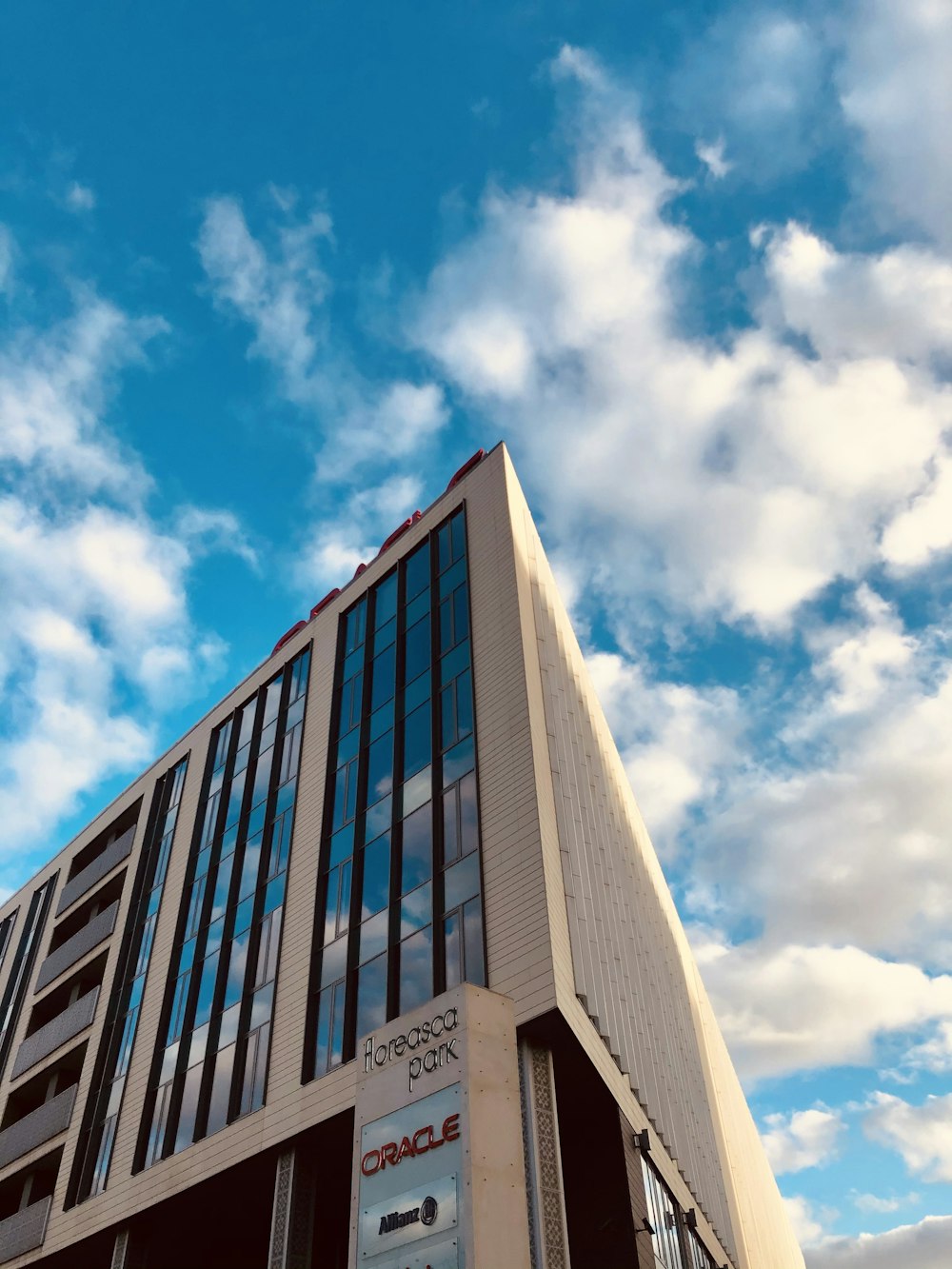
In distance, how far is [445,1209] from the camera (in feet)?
50.2

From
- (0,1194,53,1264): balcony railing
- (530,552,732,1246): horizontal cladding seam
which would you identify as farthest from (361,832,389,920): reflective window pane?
(0,1194,53,1264): balcony railing

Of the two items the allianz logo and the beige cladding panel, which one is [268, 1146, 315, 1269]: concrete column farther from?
the allianz logo

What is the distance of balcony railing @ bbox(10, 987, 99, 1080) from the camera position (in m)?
38.6

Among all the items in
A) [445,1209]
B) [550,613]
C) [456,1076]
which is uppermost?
[550,613]

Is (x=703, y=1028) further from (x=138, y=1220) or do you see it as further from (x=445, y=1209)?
(x=445, y=1209)

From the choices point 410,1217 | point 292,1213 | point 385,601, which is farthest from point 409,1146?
point 385,601

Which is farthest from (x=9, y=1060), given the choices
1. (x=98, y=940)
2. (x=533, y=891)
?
(x=533, y=891)

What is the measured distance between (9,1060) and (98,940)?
26.3 ft

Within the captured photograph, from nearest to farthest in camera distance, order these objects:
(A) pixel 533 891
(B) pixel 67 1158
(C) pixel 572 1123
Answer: (A) pixel 533 891 → (C) pixel 572 1123 → (B) pixel 67 1158

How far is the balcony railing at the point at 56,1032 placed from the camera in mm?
38625

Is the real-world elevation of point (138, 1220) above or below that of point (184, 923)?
below

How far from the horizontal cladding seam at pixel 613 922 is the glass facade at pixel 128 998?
18327mm

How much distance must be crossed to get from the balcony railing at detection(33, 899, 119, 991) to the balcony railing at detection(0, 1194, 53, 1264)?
384 inches

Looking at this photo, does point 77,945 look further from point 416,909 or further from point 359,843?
point 416,909
